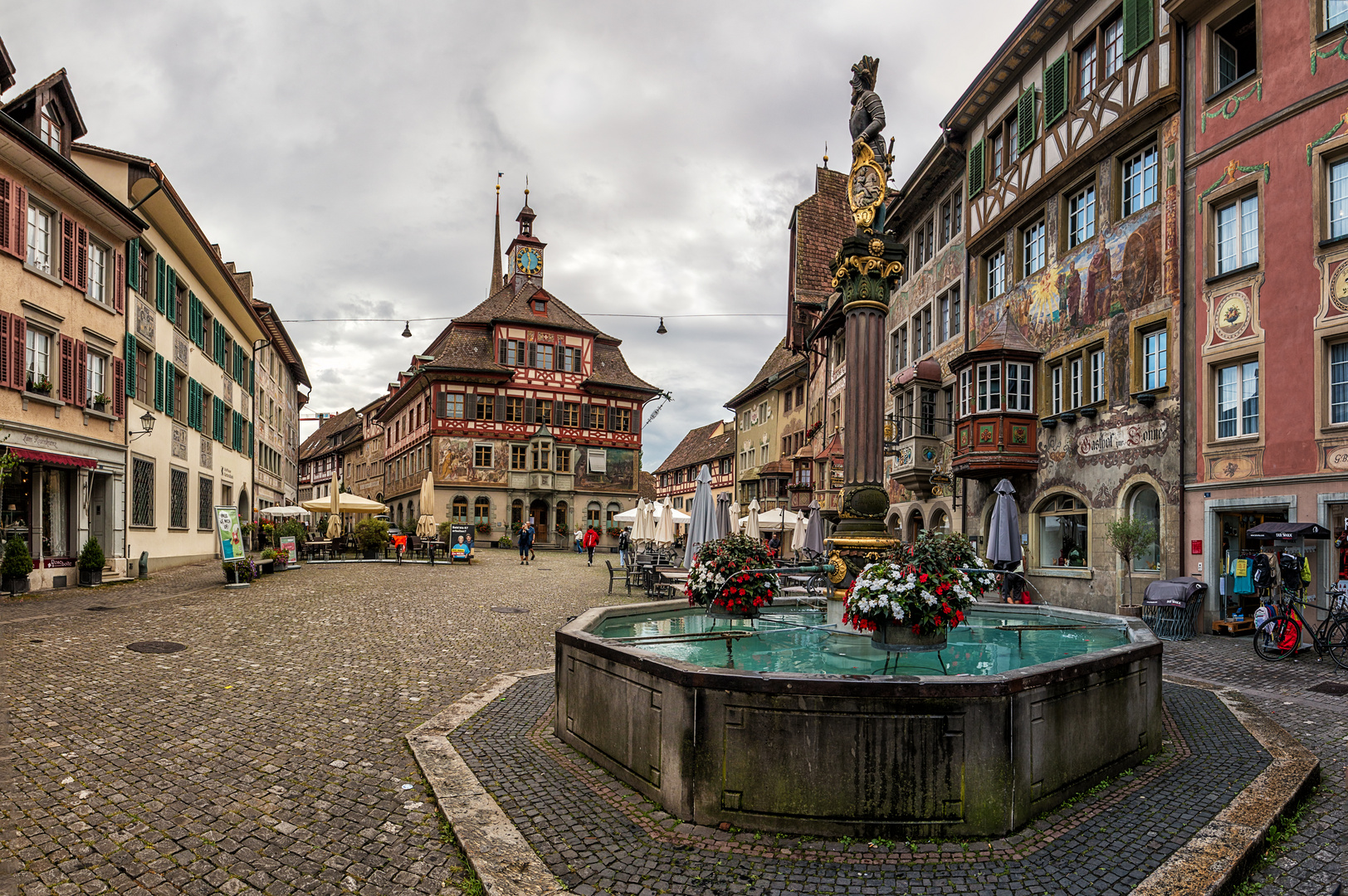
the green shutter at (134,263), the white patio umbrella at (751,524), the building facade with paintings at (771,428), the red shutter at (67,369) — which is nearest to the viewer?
the red shutter at (67,369)

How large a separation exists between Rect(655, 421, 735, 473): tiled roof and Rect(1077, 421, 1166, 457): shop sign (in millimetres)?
42541

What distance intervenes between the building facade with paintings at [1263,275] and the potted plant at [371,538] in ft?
85.9

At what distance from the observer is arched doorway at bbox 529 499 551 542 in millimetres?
53625

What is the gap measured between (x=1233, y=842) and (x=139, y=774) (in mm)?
6499

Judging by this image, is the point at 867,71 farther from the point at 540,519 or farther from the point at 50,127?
the point at 540,519

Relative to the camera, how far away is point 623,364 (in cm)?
5788

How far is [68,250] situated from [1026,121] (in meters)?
22.0

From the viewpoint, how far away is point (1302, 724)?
7797 millimetres

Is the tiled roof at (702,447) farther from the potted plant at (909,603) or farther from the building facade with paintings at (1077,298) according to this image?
the potted plant at (909,603)

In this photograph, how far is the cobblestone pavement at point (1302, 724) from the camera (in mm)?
4539

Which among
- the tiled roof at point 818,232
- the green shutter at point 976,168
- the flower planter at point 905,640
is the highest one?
the tiled roof at point 818,232

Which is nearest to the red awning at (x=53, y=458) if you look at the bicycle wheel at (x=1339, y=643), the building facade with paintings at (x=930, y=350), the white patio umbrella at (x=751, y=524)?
the white patio umbrella at (x=751, y=524)

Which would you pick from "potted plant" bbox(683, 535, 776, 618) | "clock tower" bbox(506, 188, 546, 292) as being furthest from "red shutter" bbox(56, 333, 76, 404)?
"clock tower" bbox(506, 188, 546, 292)

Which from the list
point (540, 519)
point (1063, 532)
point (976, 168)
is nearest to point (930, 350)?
point (976, 168)
